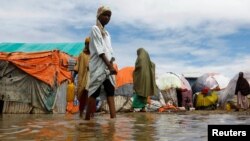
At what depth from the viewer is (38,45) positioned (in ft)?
61.7

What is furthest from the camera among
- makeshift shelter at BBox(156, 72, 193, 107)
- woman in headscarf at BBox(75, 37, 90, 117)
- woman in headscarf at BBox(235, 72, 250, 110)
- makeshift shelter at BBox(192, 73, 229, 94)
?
makeshift shelter at BBox(192, 73, 229, 94)

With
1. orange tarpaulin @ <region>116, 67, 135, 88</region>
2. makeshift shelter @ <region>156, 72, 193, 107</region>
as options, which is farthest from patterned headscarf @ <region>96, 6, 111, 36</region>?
makeshift shelter @ <region>156, 72, 193, 107</region>

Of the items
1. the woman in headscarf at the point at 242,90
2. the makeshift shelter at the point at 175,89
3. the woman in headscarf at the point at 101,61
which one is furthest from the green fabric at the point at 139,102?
the woman in headscarf at the point at 101,61

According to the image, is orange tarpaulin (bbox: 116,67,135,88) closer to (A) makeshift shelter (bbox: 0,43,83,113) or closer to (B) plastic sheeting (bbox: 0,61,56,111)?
(A) makeshift shelter (bbox: 0,43,83,113)

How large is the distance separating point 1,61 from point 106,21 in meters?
8.30

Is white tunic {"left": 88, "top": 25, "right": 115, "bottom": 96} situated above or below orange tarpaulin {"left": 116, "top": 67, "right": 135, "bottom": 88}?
below

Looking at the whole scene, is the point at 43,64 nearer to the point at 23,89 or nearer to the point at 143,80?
the point at 23,89

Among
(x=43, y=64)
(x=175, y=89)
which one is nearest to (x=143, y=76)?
(x=43, y=64)

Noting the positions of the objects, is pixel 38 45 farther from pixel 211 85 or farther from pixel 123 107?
pixel 211 85

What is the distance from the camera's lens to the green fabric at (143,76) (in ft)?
43.7

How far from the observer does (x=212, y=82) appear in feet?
77.2

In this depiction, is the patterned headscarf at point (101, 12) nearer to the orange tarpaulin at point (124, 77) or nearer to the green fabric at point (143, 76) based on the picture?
the green fabric at point (143, 76)

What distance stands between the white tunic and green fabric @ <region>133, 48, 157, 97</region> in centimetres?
689

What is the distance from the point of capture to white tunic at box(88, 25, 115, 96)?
20.6 feet
